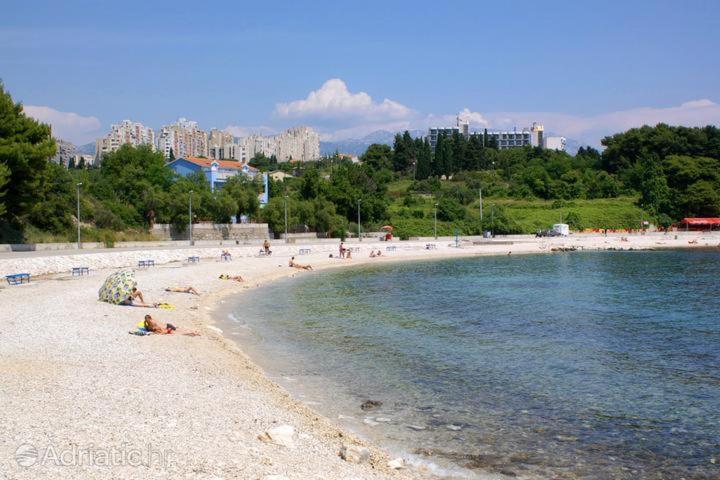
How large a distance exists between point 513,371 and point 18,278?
74.2ft

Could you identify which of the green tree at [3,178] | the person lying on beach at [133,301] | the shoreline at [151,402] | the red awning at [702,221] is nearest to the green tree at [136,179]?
the green tree at [3,178]

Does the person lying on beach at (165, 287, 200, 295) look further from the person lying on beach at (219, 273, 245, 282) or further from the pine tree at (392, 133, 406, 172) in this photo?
the pine tree at (392, 133, 406, 172)

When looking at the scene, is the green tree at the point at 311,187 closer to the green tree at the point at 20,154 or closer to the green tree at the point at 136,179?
the green tree at the point at 136,179

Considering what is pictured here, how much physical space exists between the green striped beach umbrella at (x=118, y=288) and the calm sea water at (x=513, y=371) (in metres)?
3.54

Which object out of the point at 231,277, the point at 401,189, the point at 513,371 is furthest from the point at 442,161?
the point at 513,371

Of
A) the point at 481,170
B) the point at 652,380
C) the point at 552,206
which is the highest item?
the point at 481,170

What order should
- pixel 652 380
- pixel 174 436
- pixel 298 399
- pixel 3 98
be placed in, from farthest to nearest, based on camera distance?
1. pixel 3 98
2. pixel 652 380
3. pixel 298 399
4. pixel 174 436

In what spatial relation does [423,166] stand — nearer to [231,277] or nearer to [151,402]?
[231,277]

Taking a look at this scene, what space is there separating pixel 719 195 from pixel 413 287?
8255cm

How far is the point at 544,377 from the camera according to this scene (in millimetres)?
13328

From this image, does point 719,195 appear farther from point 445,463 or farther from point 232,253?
point 445,463

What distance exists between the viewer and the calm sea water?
903 cm

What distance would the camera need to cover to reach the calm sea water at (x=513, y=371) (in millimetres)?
9031

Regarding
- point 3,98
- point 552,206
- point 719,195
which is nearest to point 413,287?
point 3,98
